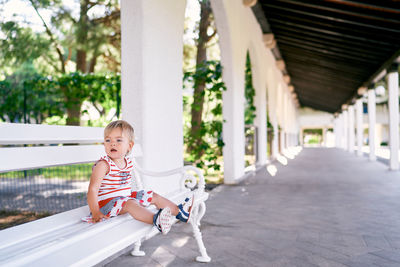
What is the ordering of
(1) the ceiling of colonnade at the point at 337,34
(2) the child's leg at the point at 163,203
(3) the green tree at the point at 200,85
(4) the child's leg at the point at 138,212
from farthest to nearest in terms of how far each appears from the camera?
(1) the ceiling of colonnade at the point at 337,34
(3) the green tree at the point at 200,85
(2) the child's leg at the point at 163,203
(4) the child's leg at the point at 138,212

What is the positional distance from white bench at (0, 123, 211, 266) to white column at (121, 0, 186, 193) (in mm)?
750

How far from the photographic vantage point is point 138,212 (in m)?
1.83

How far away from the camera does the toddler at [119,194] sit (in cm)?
179

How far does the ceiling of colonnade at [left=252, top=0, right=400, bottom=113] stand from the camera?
5.39 metres

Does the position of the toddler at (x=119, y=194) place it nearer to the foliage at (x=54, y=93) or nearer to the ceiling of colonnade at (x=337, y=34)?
the foliage at (x=54, y=93)

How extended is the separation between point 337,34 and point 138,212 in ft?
20.7

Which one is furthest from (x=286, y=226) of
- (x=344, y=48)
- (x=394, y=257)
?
(x=344, y=48)

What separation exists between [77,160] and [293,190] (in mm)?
3949

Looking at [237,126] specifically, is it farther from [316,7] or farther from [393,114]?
[393,114]

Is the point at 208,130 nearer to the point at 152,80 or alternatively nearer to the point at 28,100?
the point at 152,80

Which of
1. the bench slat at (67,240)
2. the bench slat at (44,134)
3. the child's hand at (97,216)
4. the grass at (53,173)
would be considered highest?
the bench slat at (44,134)

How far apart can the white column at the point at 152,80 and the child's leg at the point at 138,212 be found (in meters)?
0.86

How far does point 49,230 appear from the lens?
1.58m

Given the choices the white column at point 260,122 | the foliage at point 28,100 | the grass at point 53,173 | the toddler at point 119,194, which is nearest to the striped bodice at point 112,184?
the toddler at point 119,194
